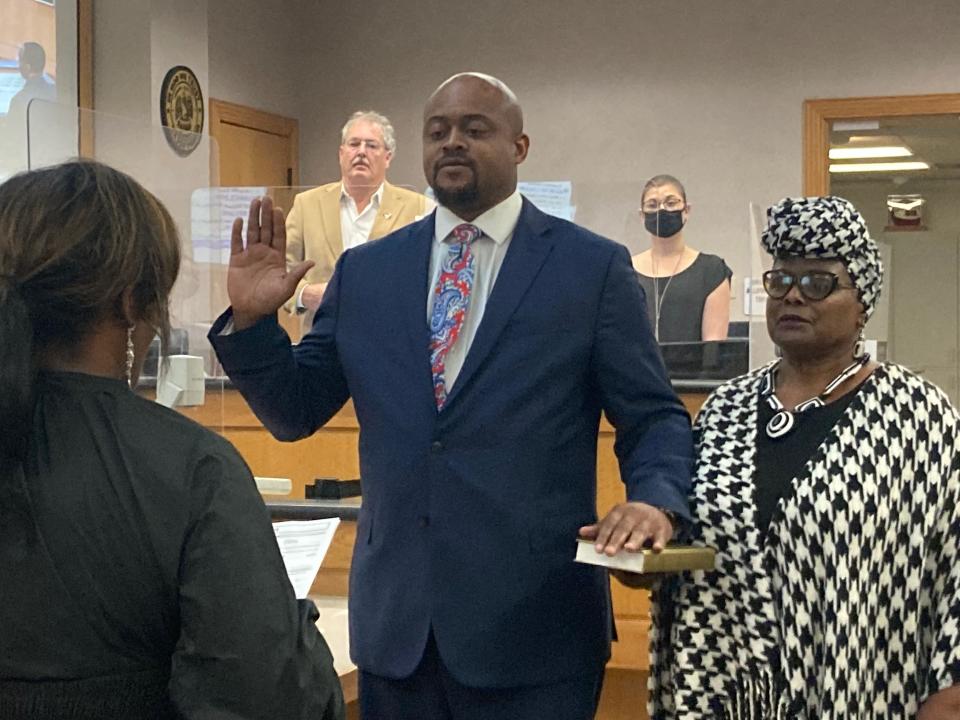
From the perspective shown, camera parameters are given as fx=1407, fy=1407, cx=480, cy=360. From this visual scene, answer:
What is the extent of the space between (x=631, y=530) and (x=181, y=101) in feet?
17.7

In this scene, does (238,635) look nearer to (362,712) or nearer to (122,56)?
(362,712)

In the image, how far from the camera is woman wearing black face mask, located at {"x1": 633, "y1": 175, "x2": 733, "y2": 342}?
4.59 meters

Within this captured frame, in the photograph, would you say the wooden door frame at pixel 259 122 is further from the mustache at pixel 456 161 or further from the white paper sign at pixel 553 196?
the mustache at pixel 456 161

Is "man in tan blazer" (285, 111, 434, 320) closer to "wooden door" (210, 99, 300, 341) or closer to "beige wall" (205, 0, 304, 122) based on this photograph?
"wooden door" (210, 99, 300, 341)

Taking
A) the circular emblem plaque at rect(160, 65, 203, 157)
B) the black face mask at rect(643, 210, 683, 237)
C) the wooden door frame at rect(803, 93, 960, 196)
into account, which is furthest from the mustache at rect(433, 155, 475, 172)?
the wooden door frame at rect(803, 93, 960, 196)

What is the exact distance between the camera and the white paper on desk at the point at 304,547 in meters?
2.25

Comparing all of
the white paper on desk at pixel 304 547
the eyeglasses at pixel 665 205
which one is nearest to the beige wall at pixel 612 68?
the eyeglasses at pixel 665 205

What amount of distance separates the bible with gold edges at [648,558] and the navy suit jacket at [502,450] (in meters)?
0.07

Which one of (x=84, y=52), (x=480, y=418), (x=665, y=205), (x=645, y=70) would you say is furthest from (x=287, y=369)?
(x=645, y=70)

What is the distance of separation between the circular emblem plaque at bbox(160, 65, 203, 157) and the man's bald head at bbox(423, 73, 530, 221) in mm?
4481

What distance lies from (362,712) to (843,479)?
782mm

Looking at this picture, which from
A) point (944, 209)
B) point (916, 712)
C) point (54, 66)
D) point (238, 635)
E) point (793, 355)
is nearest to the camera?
point (238, 635)

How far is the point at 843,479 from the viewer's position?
6.49 ft

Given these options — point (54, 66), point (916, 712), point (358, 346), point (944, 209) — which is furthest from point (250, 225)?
point (944, 209)
